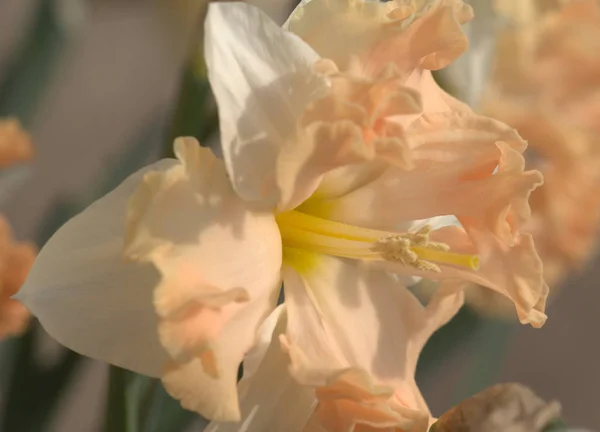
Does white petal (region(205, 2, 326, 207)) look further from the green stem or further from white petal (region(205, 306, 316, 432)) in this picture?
the green stem

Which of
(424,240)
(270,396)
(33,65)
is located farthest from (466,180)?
(33,65)

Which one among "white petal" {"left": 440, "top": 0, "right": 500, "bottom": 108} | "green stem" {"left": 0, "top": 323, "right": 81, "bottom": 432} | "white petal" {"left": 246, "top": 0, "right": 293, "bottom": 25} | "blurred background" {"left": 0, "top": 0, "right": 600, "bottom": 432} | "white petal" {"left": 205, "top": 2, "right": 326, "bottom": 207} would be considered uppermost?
"white petal" {"left": 205, "top": 2, "right": 326, "bottom": 207}

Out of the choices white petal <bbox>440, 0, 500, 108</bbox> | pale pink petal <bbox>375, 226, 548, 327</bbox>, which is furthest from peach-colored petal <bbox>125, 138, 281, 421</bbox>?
white petal <bbox>440, 0, 500, 108</bbox>

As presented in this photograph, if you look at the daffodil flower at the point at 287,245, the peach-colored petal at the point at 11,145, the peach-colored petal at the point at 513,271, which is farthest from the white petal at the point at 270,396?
the peach-colored petal at the point at 11,145

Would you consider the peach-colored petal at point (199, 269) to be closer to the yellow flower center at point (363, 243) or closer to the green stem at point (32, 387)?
the yellow flower center at point (363, 243)

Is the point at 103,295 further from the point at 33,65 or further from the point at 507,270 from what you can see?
the point at 33,65

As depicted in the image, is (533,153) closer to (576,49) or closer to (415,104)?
(576,49)

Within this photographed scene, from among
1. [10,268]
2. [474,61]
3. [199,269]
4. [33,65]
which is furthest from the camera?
[33,65]

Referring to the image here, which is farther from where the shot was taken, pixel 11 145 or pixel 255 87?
pixel 11 145
